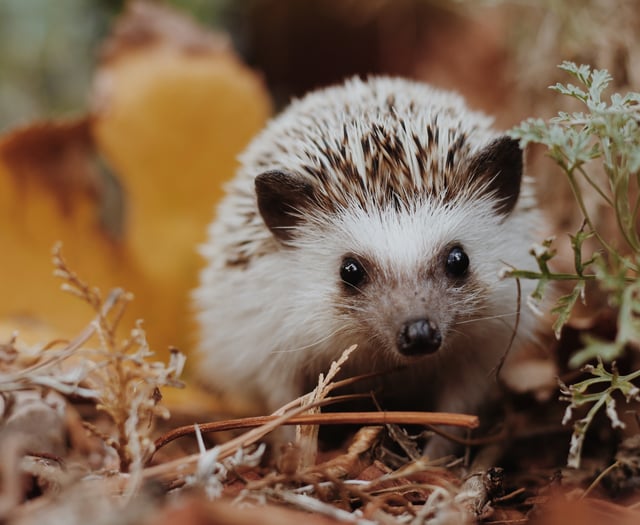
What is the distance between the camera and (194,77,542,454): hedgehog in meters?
2.42

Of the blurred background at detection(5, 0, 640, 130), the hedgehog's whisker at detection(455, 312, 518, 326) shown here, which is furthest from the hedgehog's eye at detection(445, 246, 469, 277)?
the blurred background at detection(5, 0, 640, 130)

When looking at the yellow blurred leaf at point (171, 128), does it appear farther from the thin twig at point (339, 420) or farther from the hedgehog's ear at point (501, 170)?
the hedgehog's ear at point (501, 170)

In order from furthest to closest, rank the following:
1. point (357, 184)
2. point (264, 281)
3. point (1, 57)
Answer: point (1, 57) < point (264, 281) < point (357, 184)

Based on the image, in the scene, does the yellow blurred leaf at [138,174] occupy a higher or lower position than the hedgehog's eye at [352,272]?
higher

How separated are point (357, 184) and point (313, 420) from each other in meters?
0.81

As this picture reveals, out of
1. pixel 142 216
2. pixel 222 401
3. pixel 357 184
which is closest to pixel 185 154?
pixel 142 216

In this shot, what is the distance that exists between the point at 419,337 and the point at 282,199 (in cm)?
76

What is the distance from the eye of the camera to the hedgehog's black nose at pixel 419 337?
2.20 meters

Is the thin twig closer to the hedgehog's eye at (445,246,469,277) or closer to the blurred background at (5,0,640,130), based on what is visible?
the hedgehog's eye at (445,246,469,277)

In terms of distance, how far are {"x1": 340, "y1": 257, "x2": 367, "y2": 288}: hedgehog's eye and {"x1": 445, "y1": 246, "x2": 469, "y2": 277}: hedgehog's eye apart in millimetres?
282

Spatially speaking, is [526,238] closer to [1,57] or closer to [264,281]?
[264,281]

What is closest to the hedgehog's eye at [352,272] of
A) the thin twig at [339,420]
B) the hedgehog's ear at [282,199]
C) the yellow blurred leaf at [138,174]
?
the hedgehog's ear at [282,199]

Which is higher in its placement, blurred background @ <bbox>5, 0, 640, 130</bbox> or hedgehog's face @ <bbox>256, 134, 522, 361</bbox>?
blurred background @ <bbox>5, 0, 640, 130</bbox>

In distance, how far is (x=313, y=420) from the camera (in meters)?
2.19
